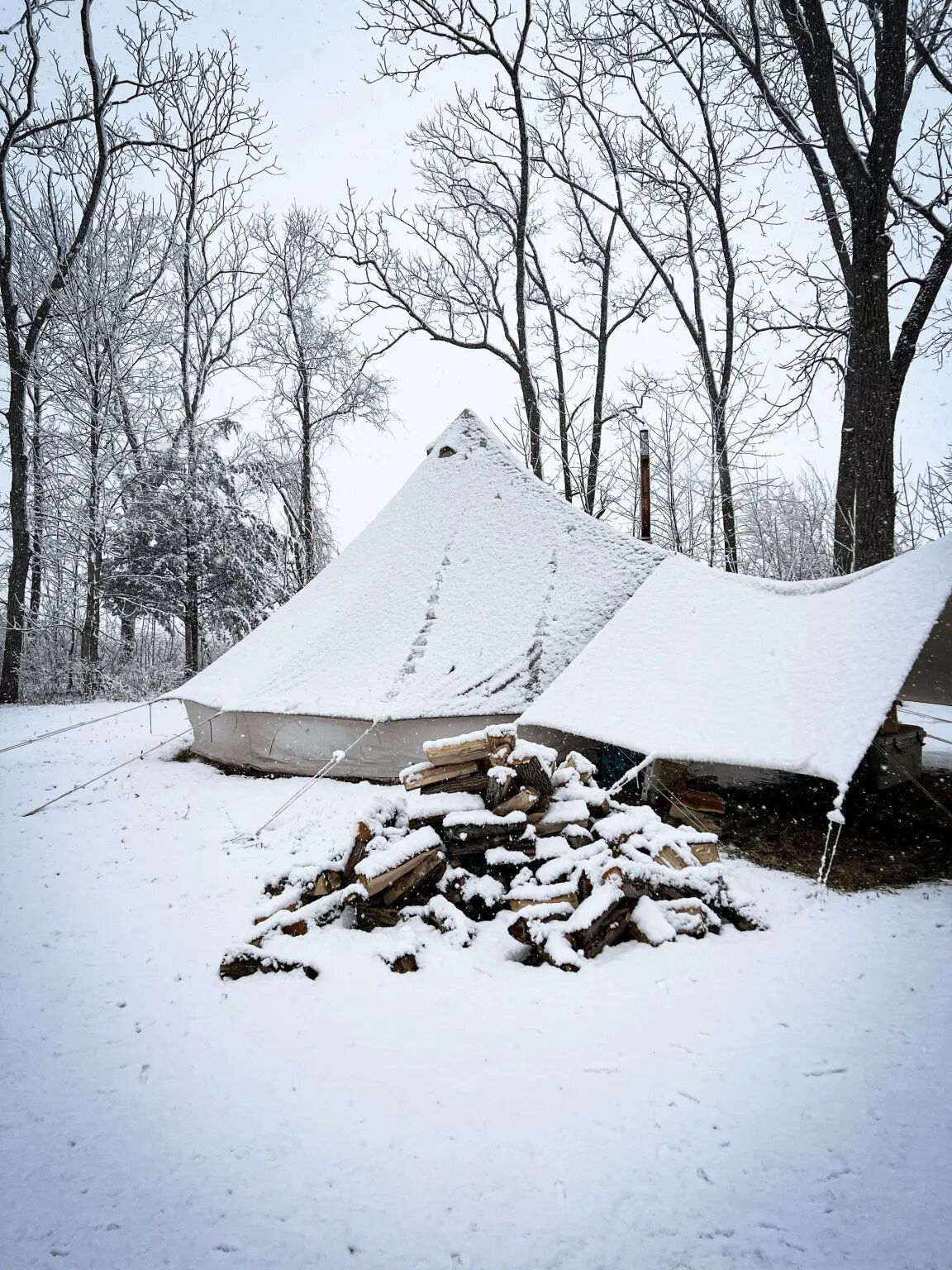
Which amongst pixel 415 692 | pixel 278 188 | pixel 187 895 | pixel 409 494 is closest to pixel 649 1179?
pixel 187 895

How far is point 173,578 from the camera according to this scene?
1273 cm

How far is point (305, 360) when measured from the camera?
14.7 m

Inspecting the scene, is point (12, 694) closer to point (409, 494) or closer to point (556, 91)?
point (409, 494)

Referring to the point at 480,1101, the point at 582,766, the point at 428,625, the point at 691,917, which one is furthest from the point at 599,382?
the point at 480,1101

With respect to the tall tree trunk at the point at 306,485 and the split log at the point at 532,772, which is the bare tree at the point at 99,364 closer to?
the tall tree trunk at the point at 306,485

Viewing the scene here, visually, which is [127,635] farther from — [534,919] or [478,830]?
[534,919]

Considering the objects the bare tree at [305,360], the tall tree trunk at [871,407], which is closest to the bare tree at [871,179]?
the tall tree trunk at [871,407]

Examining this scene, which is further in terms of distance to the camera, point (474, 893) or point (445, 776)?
point (445, 776)

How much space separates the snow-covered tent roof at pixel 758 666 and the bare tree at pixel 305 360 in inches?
434

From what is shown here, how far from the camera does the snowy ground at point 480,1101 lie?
1.45 meters

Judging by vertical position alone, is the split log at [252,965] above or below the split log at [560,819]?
below

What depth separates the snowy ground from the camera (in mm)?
1451

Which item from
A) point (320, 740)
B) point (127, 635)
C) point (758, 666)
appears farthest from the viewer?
point (127, 635)

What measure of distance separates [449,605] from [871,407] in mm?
4845
